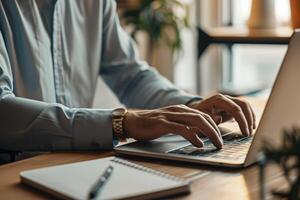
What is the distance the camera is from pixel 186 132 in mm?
1130

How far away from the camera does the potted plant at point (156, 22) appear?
3303 millimetres

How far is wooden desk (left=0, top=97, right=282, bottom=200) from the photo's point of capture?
925 millimetres

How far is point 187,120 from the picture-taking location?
115cm

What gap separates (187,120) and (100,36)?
72cm

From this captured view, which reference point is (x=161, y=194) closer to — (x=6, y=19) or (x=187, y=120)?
(x=187, y=120)

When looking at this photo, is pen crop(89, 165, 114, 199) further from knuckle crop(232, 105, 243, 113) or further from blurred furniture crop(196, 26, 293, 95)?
blurred furniture crop(196, 26, 293, 95)

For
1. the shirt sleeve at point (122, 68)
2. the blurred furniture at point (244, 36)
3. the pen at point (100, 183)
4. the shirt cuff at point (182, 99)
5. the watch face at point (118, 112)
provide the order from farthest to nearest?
the blurred furniture at point (244, 36)
the shirt sleeve at point (122, 68)
the shirt cuff at point (182, 99)
the watch face at point (118, 112)
the pen at point (100, 183)

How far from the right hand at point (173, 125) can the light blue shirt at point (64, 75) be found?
56 millimetres

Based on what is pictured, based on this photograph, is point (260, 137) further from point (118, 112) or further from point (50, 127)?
point (50, 127)

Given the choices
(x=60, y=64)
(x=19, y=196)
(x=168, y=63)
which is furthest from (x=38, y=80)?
(x=168, y=63)

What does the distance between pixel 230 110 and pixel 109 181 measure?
0.46 metres

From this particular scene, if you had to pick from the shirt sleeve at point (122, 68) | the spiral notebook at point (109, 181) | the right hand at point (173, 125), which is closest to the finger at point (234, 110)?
the right hand at point (173, 125)

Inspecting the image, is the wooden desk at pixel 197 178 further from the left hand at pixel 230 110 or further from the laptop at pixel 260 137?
the left hand at pixel 230 110

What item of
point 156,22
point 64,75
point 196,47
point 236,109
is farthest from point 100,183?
point 196,47
